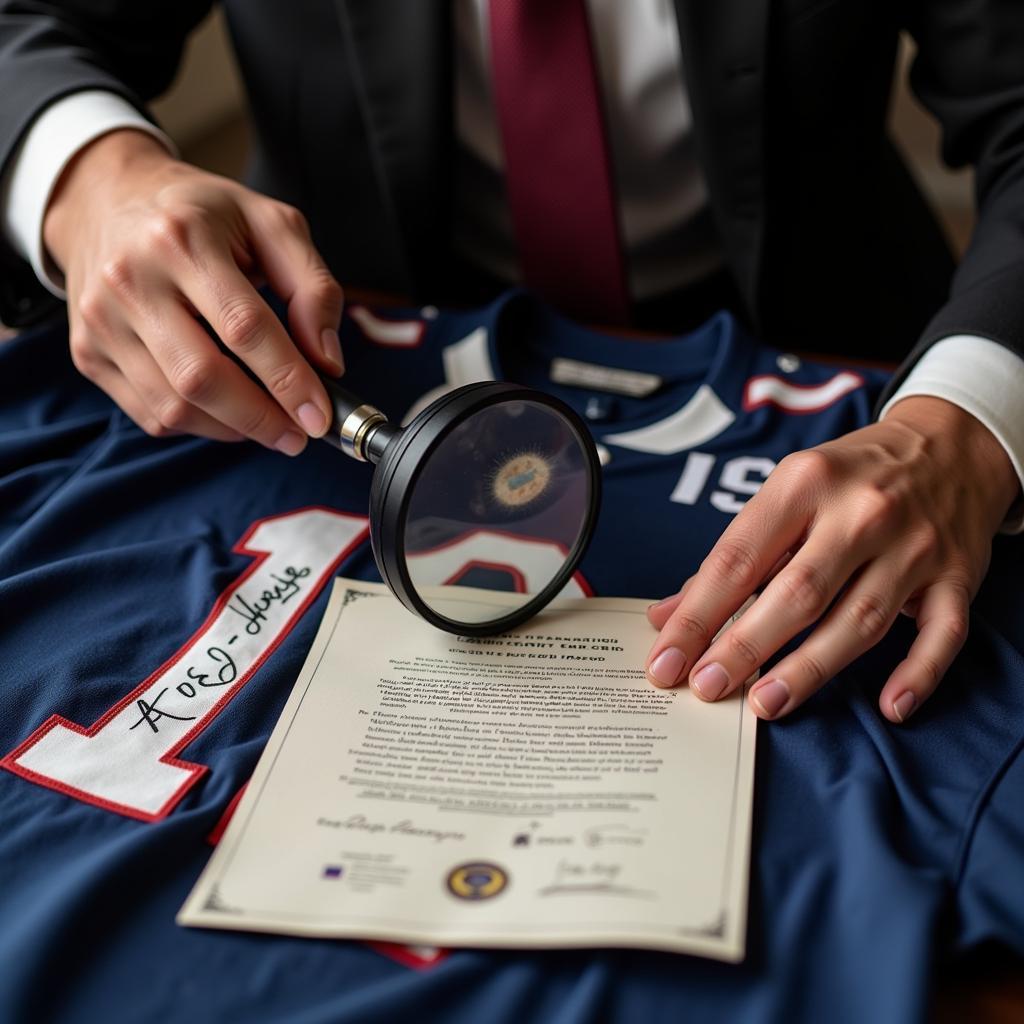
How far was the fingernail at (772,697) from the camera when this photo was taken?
73cm

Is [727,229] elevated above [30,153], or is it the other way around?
[30,153]

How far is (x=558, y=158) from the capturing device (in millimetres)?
1175

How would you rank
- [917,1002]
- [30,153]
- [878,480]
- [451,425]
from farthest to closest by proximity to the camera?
[30,153], [878,480], [451,425], [917,1002]

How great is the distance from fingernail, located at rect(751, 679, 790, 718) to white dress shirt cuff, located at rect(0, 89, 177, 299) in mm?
815

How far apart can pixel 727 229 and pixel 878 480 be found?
0.53m

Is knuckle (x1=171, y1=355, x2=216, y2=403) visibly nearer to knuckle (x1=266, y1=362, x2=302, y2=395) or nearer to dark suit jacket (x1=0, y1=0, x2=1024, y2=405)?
knuckle (x1=266, y1=362, x2=302, y2=395)

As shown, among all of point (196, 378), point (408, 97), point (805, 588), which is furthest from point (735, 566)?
point (408, 97)

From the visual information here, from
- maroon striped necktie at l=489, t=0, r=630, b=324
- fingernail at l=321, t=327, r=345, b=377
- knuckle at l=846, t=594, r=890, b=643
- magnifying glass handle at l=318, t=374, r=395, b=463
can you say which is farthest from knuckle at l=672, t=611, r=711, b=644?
maroon striped necktie at l=489, t=0, r=630, b=324

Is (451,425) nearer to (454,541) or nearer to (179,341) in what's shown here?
(454,541)

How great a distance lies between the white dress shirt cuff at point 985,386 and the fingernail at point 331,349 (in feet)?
1.64

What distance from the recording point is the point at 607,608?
841mm

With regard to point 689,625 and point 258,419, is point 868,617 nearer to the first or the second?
point 689,625

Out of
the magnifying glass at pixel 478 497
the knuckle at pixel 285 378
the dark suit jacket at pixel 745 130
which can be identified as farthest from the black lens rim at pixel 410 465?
the dark suit jacket at pixel 745 130

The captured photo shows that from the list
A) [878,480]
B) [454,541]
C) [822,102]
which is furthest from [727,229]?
[454,541]
